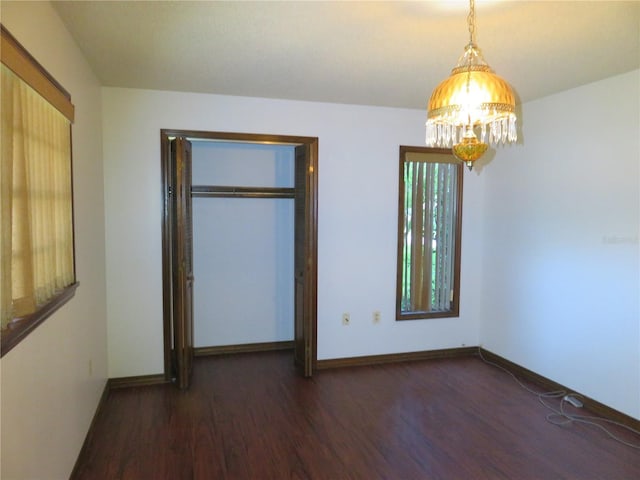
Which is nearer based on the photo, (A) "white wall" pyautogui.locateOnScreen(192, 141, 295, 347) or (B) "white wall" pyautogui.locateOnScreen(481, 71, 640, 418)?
(B) "white wall" pyautogui.locateOnScreen(481, 71, 640, 418)

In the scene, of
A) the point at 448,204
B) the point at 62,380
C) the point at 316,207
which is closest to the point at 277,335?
the point at 316,207

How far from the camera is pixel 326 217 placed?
3.98 meters

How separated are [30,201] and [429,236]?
11.5ft

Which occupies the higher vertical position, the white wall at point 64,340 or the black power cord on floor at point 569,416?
the white wall at point 64,340

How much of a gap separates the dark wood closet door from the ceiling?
60 centimetres

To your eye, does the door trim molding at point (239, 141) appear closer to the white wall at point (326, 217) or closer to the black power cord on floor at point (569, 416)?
the white wall at point (326, 217)

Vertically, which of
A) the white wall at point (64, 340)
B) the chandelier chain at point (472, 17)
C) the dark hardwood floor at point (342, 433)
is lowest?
the dark hardwood floor at point (342, 433)

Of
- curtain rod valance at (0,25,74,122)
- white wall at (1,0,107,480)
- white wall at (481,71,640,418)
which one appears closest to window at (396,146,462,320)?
white wall at (481,71,640,418)

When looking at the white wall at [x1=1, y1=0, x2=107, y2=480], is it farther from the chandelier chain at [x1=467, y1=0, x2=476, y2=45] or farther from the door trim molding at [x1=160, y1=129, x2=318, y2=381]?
the chandelier chain at [x1=467, y1=0, x2=476, y2=45]

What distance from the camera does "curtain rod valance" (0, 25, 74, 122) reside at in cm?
142

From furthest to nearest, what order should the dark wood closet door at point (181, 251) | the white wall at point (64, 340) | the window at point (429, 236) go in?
the window at point (429, 236) → the dark wood closet door at point (181, 251) → the white wall at point (64, 340)

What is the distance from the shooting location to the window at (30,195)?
1.43 meters

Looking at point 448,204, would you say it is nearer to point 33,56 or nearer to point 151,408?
point 151,408

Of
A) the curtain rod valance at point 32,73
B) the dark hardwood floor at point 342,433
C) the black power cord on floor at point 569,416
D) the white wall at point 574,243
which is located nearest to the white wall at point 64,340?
the curtain rod valance at point 32,73
